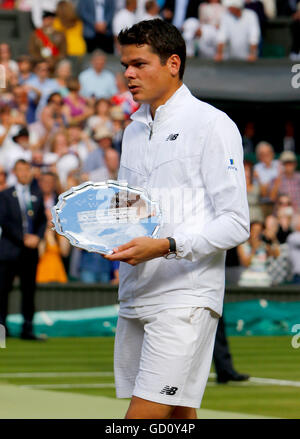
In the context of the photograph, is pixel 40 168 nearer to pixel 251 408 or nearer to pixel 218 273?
pixel 251 408

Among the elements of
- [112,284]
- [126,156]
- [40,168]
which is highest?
[126,156]

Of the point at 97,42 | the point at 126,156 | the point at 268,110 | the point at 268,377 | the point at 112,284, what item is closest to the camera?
the point at 126,156

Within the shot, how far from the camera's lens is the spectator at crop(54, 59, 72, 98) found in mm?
18484

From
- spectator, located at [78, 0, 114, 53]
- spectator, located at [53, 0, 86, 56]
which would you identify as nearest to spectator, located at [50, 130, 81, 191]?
spectator, located at [53, 0, 86, 56]

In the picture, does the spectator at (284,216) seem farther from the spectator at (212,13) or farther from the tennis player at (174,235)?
the tennis player at (174,235)

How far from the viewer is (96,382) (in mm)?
9969

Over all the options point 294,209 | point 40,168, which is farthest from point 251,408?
point 294,209

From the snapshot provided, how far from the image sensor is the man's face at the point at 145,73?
4457 millimetres

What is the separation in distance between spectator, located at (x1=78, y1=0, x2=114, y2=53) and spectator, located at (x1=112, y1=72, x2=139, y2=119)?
74.9 inches

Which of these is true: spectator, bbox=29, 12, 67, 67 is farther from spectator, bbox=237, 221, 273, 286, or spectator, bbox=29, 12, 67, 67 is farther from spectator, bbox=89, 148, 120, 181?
spectator, bbox=237, 221, 273, 286

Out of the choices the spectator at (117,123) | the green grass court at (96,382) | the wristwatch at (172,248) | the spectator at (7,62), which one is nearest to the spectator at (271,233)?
the green grass court at (96,382)

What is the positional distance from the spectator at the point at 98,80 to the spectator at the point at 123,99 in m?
0.14

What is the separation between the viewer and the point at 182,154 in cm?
438
